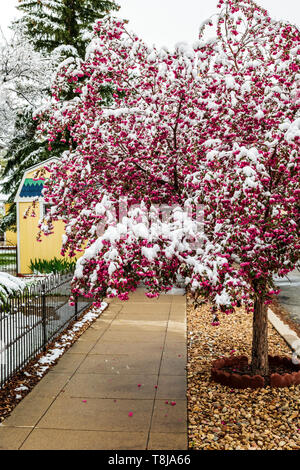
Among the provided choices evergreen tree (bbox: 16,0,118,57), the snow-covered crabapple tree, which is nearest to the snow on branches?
the snow-covered crabapple tree

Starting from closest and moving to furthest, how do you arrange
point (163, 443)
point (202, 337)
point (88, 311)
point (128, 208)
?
point (163, 443) → point (128, 208) → point (202, 337) → point (88, 311)

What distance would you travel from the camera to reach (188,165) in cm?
541

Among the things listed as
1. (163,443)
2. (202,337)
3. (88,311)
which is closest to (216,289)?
(163,443)

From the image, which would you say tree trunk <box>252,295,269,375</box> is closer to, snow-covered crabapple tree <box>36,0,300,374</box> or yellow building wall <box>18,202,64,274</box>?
snow-covered crabapple tree <box>36,0,300,374</box>

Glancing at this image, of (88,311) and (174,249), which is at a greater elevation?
(174,249)

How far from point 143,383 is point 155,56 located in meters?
4.71

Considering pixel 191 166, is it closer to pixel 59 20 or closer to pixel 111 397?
pixel 111 397

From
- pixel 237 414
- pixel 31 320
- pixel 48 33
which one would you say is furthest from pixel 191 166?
pixel 48 33

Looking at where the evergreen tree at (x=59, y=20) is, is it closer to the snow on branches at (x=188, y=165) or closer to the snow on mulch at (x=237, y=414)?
the snow on branches at (x=188, y=165)

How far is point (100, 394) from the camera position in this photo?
611 cm

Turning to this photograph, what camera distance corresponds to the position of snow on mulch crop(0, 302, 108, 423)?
19.3 ft

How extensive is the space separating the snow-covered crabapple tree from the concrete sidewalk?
5.23 feet

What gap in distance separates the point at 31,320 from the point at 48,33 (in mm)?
17255
